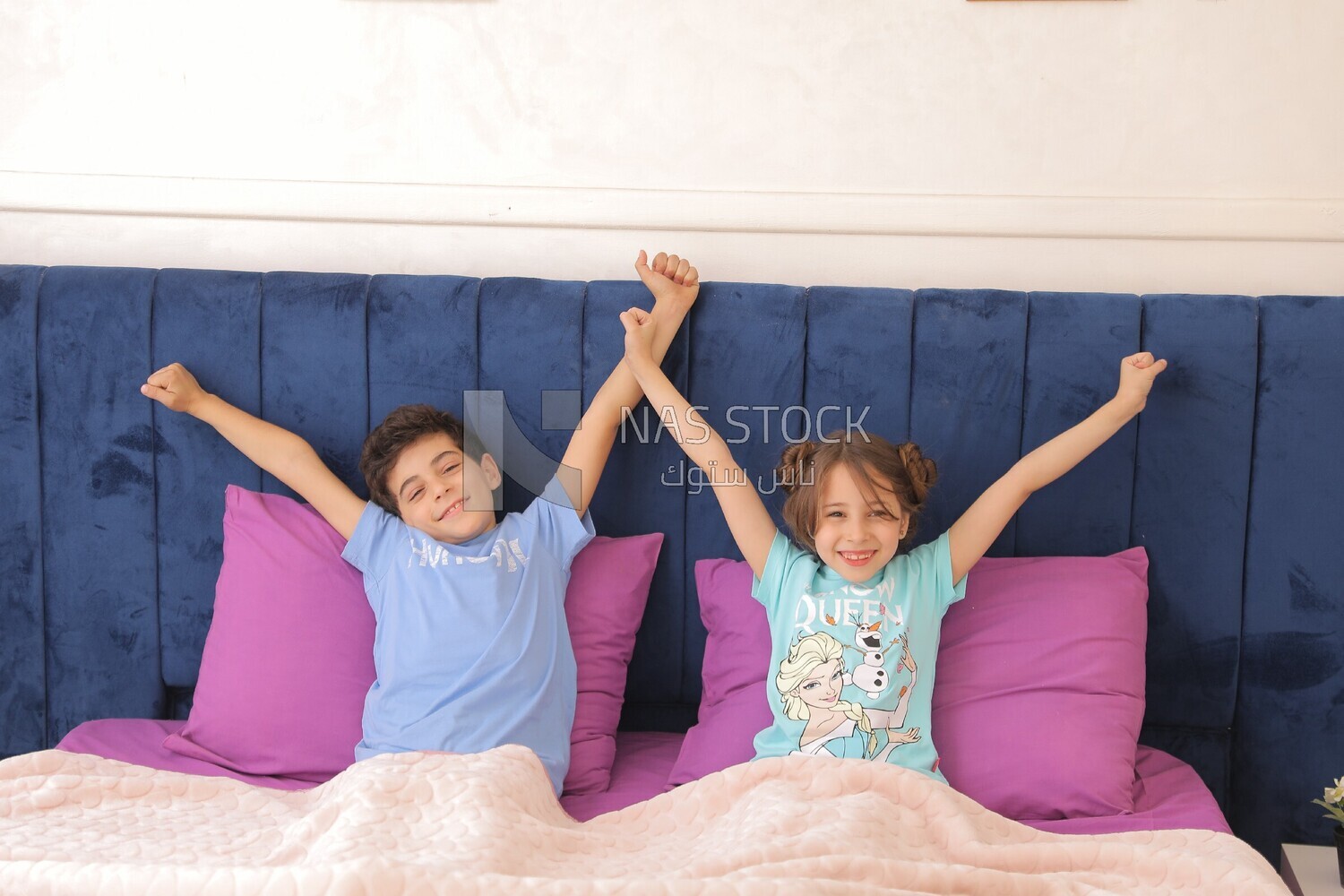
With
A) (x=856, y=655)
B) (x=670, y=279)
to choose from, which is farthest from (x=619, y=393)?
(x=856, y=655)

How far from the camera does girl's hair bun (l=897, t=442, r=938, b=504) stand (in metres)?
1.57

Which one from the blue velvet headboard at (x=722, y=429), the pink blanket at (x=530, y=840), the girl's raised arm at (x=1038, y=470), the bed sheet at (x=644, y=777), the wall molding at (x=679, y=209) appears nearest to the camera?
the pink blanket at (x=530, y=840)

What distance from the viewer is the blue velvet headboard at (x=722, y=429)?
5.57ft

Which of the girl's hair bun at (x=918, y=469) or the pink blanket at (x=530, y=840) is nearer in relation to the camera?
the pink blanket at (x=530, y=840)

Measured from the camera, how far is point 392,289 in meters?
1.78

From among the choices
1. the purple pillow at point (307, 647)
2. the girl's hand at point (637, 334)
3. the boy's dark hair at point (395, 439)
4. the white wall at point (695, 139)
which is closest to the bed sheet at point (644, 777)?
the purple pillow at point (307, 647)

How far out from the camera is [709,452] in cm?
166

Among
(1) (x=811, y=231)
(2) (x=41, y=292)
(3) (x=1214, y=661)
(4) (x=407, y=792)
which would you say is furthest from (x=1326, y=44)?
(2) (x=41, y=292)

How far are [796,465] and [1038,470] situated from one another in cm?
35

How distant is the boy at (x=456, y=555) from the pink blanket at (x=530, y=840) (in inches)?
4.4

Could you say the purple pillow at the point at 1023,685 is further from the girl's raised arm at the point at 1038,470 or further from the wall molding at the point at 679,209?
the wall molding at the point at 679,209

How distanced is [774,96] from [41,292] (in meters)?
1.25

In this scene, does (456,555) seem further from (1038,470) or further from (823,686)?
(1038,470)
